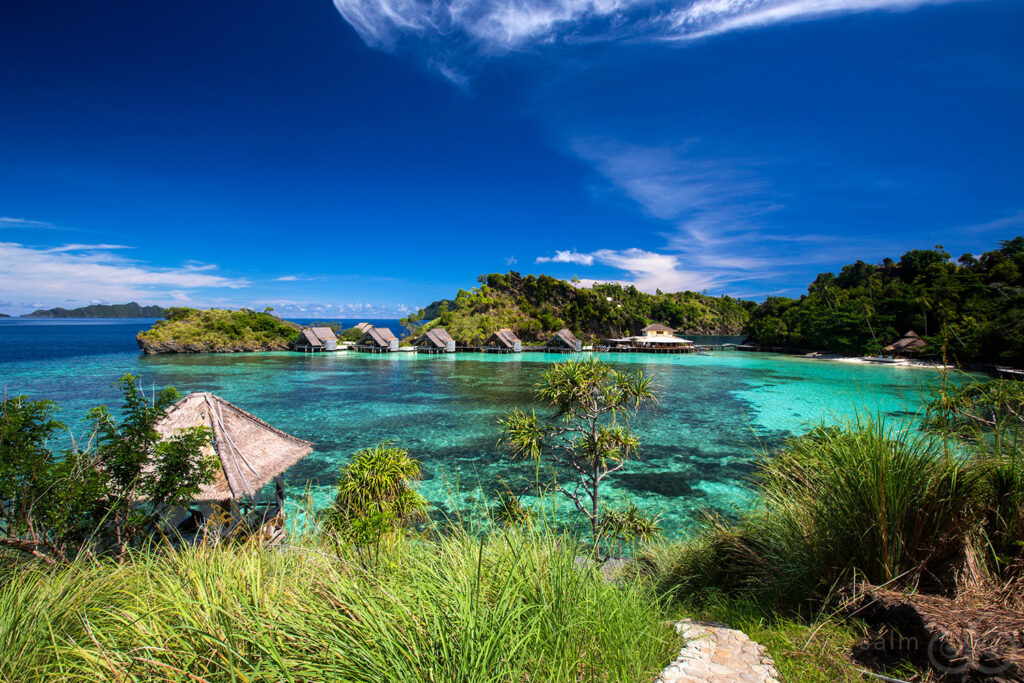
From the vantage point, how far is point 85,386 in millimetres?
22469

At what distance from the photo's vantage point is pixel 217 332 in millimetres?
46156

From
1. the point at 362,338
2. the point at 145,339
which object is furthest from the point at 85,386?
the point at 362,338

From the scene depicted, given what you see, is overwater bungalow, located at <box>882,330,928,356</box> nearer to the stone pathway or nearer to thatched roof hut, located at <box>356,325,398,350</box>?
the stone pathway

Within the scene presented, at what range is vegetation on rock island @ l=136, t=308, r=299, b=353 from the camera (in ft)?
142

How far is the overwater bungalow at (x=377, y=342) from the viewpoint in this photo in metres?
48.0

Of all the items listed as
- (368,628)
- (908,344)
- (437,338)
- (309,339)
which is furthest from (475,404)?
(908,344)

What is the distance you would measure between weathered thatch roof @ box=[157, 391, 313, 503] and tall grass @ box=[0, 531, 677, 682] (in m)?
4.32

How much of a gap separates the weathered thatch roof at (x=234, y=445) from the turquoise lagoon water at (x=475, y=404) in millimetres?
1261

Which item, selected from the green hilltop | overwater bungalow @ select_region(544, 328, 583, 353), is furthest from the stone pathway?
the green hilltop

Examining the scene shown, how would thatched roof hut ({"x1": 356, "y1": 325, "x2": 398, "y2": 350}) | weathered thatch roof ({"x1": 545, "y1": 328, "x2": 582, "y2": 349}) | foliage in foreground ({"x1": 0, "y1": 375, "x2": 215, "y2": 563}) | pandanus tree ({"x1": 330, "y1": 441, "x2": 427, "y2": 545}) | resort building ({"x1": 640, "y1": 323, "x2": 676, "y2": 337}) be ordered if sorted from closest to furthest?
foliage in foreground ({"x1": 0, "y1": 375, "x2": 215, "y2": 563}) → pandanus tree ({"x1": 330, "y1": 441, "x2": 427, "y2": 545}) → thatched roof hut ({"x1": 356, "y1": 325, "x2": 398, "y2": 350}) → weathered thatch roof ({"x1": 545, "y1": 328, "x2": 582, "y2": 349}) → resort building ({"x1": 640, "y1": 323, "x2": 676, "y2": 337})

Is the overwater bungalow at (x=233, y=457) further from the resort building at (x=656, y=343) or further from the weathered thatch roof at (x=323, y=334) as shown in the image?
the resort building at (x=656, y=343)

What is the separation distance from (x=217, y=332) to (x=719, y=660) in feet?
182

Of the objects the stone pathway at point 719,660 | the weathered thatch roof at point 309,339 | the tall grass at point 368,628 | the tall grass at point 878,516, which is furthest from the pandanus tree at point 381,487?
the weathered thatch roof at point 309,339

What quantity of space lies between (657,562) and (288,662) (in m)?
4.08
